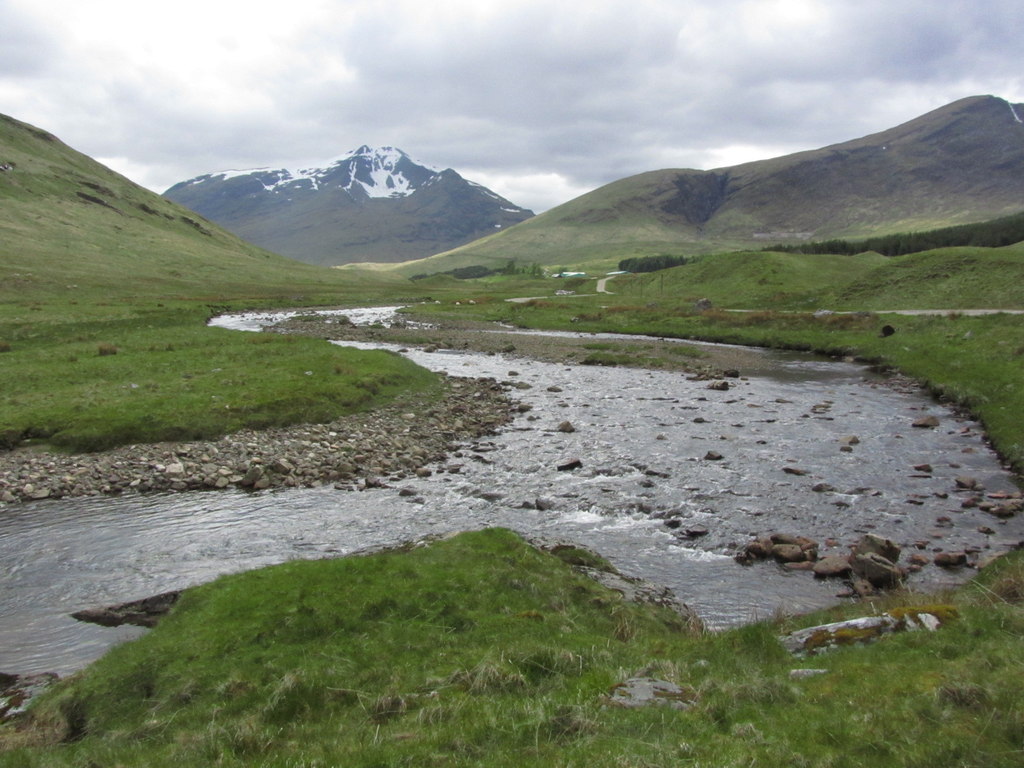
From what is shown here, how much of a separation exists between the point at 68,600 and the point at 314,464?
10.9m

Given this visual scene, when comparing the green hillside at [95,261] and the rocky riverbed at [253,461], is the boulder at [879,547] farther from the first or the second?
the green hillside at [95,261]

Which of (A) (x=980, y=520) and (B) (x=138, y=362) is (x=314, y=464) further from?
(A) (x=980, y=520)

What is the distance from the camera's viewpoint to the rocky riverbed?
2255cm

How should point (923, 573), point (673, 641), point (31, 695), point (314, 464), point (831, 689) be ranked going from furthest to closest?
point (314, 464) < point (923, 573) < point (673, 641) < point (31, 695) < point (831, 689)

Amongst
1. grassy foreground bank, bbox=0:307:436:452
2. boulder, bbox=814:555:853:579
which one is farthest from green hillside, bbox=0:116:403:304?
boulder, bbox=814:555:853:579

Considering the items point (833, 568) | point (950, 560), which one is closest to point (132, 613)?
point (833, 568)

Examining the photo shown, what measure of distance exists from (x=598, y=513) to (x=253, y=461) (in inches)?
558

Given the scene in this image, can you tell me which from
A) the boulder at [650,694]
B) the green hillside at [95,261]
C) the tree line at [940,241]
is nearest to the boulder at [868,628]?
the boulder at [650,694]

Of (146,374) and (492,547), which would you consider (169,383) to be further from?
(492,547)

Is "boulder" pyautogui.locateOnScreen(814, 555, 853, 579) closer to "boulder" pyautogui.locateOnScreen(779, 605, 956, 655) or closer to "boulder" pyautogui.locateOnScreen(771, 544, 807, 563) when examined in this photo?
"boulder" pyautogui.locateOnScreen(771, 544, 807, 563)

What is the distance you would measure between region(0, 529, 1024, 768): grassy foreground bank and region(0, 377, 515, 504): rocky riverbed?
992 cm

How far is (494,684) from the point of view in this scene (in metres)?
9.59

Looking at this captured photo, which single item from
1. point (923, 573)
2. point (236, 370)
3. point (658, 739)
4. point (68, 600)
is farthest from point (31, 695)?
point (236, 370)

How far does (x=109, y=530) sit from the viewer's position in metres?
19.0
